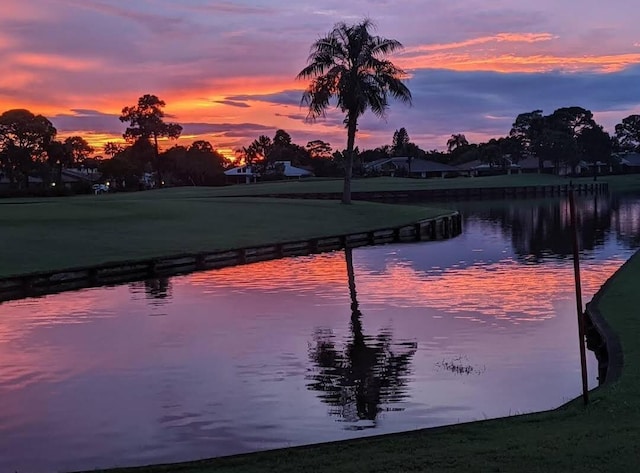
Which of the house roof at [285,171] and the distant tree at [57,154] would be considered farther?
the house roof at [285,171]

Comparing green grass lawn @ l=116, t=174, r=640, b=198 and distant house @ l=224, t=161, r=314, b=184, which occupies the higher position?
distant house @ l=224, t=161, r=314, b=184

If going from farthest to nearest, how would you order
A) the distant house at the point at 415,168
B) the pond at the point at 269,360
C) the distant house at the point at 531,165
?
the distant house at the point at 531,165 → the distant house at the point at 415,168 → the pond at the point at 269,360

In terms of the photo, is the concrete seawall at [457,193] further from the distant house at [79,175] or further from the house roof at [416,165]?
the distant house at [79,175]

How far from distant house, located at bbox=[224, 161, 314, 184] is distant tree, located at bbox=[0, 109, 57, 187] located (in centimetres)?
5269

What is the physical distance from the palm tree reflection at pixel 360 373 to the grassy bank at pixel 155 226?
1470cm

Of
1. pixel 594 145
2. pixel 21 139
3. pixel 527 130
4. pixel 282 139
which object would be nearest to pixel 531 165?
pixel 527 130

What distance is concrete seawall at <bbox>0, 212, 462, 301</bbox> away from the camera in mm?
25906

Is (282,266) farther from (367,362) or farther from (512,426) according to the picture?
(512,426)

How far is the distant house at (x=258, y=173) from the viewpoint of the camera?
162125 mm

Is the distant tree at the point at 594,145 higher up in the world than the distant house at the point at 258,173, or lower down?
higher up

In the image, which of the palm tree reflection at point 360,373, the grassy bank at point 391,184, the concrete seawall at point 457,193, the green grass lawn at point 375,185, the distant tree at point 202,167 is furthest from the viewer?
the distant tree at point 202,167

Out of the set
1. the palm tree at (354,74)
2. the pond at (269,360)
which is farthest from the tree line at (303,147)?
the pond at (269,360)

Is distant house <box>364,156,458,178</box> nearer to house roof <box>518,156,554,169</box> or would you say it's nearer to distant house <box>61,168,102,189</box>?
house roof <box>518,156,554,169</box>

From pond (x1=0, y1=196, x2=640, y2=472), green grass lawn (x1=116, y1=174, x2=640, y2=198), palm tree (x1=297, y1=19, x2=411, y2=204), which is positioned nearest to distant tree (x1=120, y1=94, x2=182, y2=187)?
green grass lawn (x1=116, y1=174, x2=640, y2=198)
